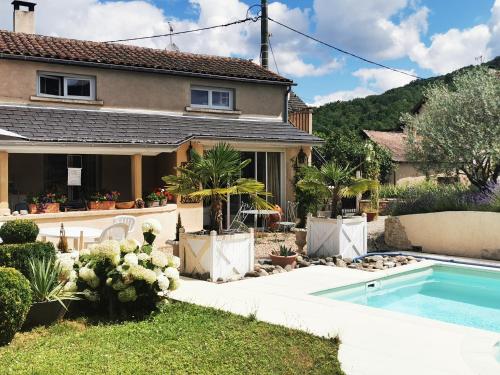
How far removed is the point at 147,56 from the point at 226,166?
35.9 ft

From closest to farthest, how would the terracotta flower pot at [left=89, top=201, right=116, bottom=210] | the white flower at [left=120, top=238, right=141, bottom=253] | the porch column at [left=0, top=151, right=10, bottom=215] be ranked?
1. the white flower at [left=120, top=238, right=141, bottom=253]
2. the porch column at [left=0, top=151, right=10, bottom=215]
3. the terracotta flower pot at [left=89, top=201, right=116, bottom=210]

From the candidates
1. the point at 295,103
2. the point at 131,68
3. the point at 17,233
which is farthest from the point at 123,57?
the point at 295,103

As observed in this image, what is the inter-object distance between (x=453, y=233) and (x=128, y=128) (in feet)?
35.3

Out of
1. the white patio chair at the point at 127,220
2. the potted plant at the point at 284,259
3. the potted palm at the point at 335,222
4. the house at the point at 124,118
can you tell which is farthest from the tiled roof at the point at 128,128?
the potted plant at the point at 284,259

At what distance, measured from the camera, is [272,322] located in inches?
314

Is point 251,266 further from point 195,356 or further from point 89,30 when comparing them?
point 89,30

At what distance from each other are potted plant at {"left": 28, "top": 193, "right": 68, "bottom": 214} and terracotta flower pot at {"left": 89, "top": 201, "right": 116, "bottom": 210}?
836 mm

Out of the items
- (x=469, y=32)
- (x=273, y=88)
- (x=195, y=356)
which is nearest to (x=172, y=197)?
(x=273, y=88)

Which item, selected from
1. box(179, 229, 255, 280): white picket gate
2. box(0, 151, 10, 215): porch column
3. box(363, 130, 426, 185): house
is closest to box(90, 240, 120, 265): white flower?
box(179, 229, 255, 280): white picket gate

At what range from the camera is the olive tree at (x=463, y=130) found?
17266 mm

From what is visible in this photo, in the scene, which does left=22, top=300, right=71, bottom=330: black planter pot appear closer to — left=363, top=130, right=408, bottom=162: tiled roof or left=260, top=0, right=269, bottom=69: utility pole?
left=260, top=0, right=269, bottom=69: utility pole

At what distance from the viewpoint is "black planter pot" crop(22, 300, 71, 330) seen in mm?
7562

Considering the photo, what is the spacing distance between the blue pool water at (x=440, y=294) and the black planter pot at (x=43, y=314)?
198 inches

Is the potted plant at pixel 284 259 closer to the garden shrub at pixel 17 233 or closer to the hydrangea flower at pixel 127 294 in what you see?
the hydrangea flower at pixel 127 294
